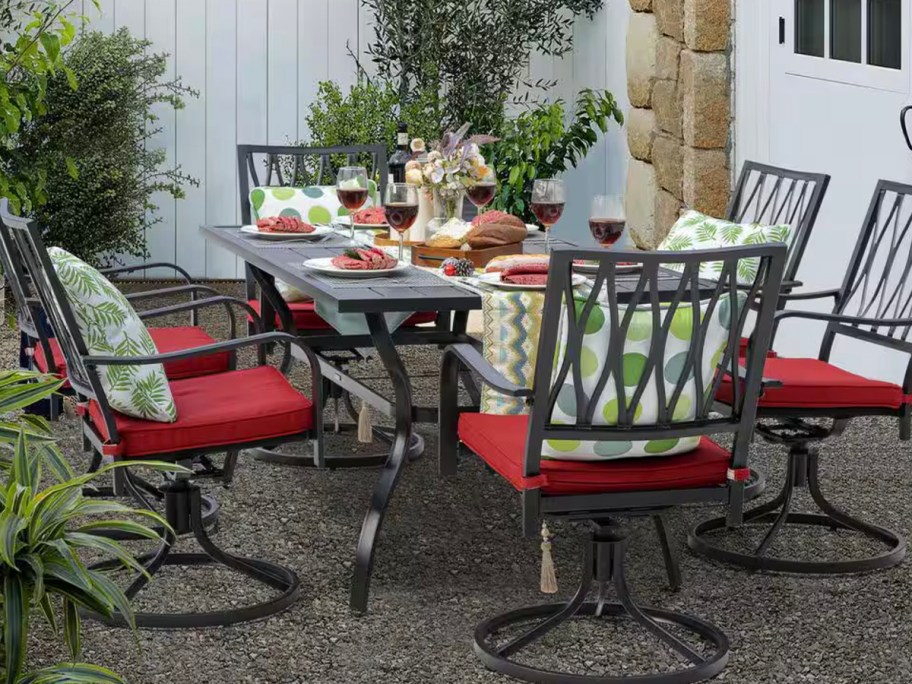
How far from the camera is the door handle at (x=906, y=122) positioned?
4520mm

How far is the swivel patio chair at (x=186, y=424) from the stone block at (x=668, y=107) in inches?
136

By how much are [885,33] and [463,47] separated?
298cm

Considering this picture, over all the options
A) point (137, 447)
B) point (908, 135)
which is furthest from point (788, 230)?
point (137, 447)

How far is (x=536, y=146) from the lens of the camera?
739cm

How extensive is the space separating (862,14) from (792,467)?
2.23 meters

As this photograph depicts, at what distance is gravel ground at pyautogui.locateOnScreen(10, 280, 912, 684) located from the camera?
2.85 metres

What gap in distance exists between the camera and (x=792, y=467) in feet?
11.4

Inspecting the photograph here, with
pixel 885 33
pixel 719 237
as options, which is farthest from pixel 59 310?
pixel 885 33

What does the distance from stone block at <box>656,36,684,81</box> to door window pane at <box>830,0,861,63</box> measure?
1.04 meters

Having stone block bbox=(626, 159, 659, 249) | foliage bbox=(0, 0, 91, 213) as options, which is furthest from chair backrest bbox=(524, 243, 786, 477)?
stone block bbox=(626, 159, 659, 249)

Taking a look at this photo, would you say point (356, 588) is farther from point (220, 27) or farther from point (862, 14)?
point (220, 27)

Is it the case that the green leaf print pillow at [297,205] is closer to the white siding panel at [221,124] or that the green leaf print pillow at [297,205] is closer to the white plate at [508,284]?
the white plate at [508,284]

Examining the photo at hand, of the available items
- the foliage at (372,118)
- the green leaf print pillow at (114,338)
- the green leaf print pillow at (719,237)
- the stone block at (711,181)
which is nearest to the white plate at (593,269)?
the green leaf print pillow at (719,237)

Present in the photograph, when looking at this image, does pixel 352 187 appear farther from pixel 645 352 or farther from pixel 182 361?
pixel 645 352
